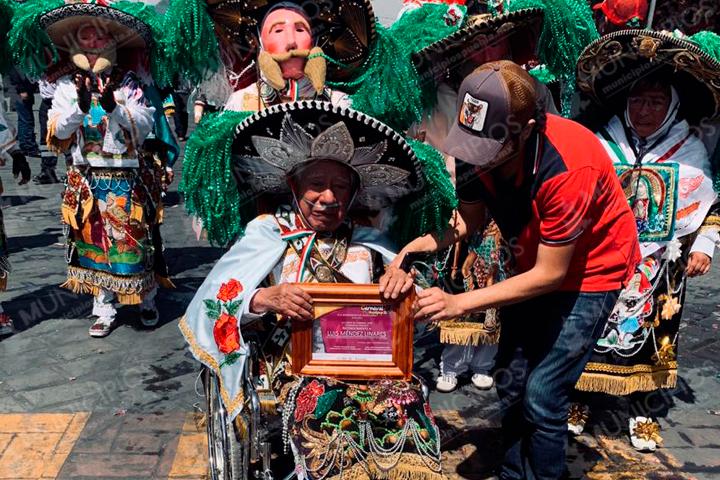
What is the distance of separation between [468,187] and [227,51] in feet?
4.45

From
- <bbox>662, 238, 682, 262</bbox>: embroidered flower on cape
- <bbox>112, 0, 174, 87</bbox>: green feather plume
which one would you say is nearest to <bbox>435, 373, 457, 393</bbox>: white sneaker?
<bbox>662, 238, 682, 262</bbox>: embroidered flower on cape

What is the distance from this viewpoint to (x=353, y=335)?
2.65 meters

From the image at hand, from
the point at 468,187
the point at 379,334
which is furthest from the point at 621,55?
the point at 379,334

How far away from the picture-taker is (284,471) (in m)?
3.35

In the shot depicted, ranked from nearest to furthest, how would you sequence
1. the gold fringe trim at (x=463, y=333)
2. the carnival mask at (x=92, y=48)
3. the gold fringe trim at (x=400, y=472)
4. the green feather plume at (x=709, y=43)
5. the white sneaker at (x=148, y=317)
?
the gold fringe trim at (x=400, y=472) < the green feather plume at (x=709, y=43) < the gold fringe trim at (x=463, y=333) < the carnival mask at (x=92, y=48) < the white sneaker at (x=148, y=317)

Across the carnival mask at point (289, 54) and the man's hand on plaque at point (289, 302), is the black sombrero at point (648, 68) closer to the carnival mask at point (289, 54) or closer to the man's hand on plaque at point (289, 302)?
the carnival mask at point (289, 54)

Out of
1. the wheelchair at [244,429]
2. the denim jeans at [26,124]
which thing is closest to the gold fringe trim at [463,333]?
the wheelchair at [244,429]

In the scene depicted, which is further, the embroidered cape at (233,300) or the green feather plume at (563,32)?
the green feather plume at (563,32)

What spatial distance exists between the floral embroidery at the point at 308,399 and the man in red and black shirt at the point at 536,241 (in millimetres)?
501

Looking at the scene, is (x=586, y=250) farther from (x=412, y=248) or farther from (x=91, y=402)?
(x=91, y=402)

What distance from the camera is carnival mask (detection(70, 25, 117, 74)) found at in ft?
15.2

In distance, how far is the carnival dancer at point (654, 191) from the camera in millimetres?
3309

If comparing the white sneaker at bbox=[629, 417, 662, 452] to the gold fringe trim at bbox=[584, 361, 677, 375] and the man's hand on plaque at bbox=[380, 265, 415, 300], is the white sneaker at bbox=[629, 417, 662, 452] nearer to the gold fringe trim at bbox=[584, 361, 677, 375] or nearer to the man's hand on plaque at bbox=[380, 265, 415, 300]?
the gold fringe trim at bbox=[584, 361, 677, 375]

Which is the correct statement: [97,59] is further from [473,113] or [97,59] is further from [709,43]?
[709,43]
